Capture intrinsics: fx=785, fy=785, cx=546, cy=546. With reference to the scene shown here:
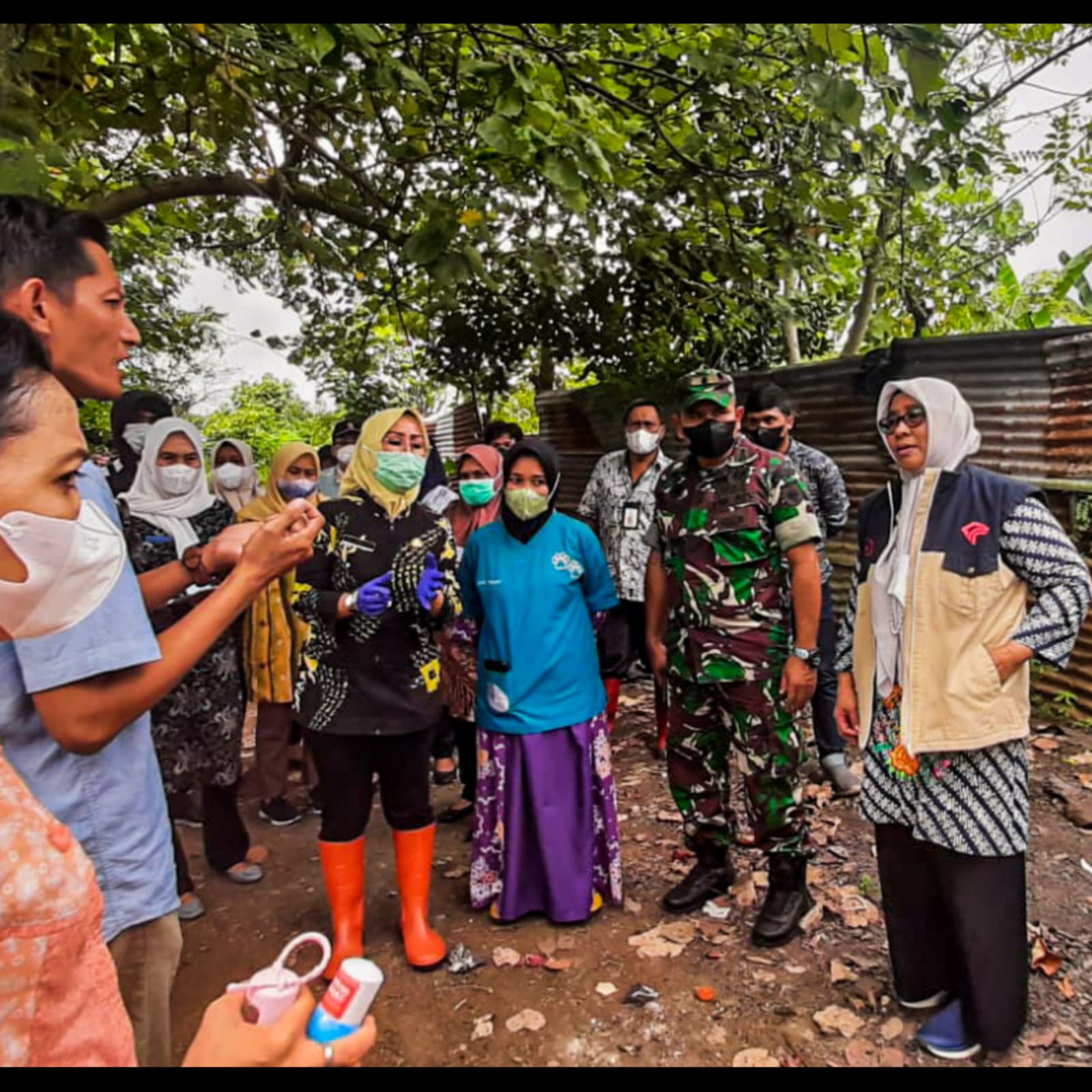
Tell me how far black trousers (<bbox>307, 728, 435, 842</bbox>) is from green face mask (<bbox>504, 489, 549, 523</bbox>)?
987 millimetres

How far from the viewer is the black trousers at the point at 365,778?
3.03 m

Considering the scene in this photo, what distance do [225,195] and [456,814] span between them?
398 centimetres

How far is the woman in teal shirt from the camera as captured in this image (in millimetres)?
3391

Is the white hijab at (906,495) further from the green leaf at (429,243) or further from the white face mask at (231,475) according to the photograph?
the white face mask at (231,475)

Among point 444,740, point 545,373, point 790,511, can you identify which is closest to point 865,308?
point 545,373

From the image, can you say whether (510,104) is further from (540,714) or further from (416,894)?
(416,894)

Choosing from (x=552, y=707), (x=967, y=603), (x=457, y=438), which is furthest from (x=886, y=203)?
(x=457, y=438)

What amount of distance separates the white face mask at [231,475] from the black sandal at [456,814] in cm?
220

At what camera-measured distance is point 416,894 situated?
3.26 m

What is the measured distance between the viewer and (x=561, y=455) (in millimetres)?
9219

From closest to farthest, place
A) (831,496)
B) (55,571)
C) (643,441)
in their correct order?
(55,571)
(831,496)
(643,441)

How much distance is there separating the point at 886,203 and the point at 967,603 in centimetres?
358
